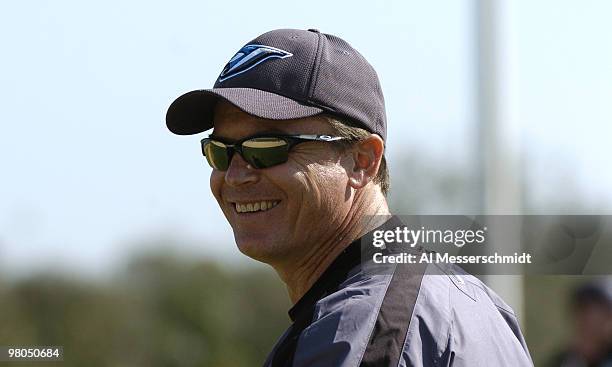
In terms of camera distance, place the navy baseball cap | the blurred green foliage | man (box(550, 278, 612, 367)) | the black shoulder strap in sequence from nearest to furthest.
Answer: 1. the black shoulder strap
2. man (box(550, 278, 612, 367))
3. the navy baseball cap
4. the blurred green foliage

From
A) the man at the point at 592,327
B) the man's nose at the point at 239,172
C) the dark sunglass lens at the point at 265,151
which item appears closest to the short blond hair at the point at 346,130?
the dark sunglass lens at the point at 265,151

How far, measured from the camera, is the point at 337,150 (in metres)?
2.67

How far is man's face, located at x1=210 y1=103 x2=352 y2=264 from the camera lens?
104 inches

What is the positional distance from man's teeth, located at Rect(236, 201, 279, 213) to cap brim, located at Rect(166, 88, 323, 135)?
272mm

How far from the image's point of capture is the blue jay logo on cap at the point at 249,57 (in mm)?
2664

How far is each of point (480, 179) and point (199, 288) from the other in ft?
21.1

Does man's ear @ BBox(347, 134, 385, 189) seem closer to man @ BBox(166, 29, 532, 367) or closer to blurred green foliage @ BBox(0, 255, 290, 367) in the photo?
man @ BBox(166, 29, 532, 367)

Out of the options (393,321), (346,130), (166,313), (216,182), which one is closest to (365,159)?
(346,130)

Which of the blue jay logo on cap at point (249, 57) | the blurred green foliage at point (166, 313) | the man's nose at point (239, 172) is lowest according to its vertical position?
the blurred green foliage at point (166, 313)

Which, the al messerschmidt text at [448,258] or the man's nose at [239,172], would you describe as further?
the man's nose at [239,172]

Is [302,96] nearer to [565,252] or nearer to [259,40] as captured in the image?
[259,40]

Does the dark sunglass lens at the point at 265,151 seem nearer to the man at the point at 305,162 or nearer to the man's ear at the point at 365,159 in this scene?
the man at the point at 305,162

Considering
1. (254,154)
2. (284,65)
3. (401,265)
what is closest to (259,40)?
(284,65)

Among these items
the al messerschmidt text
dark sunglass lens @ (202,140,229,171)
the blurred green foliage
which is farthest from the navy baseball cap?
the blurred green foliage
